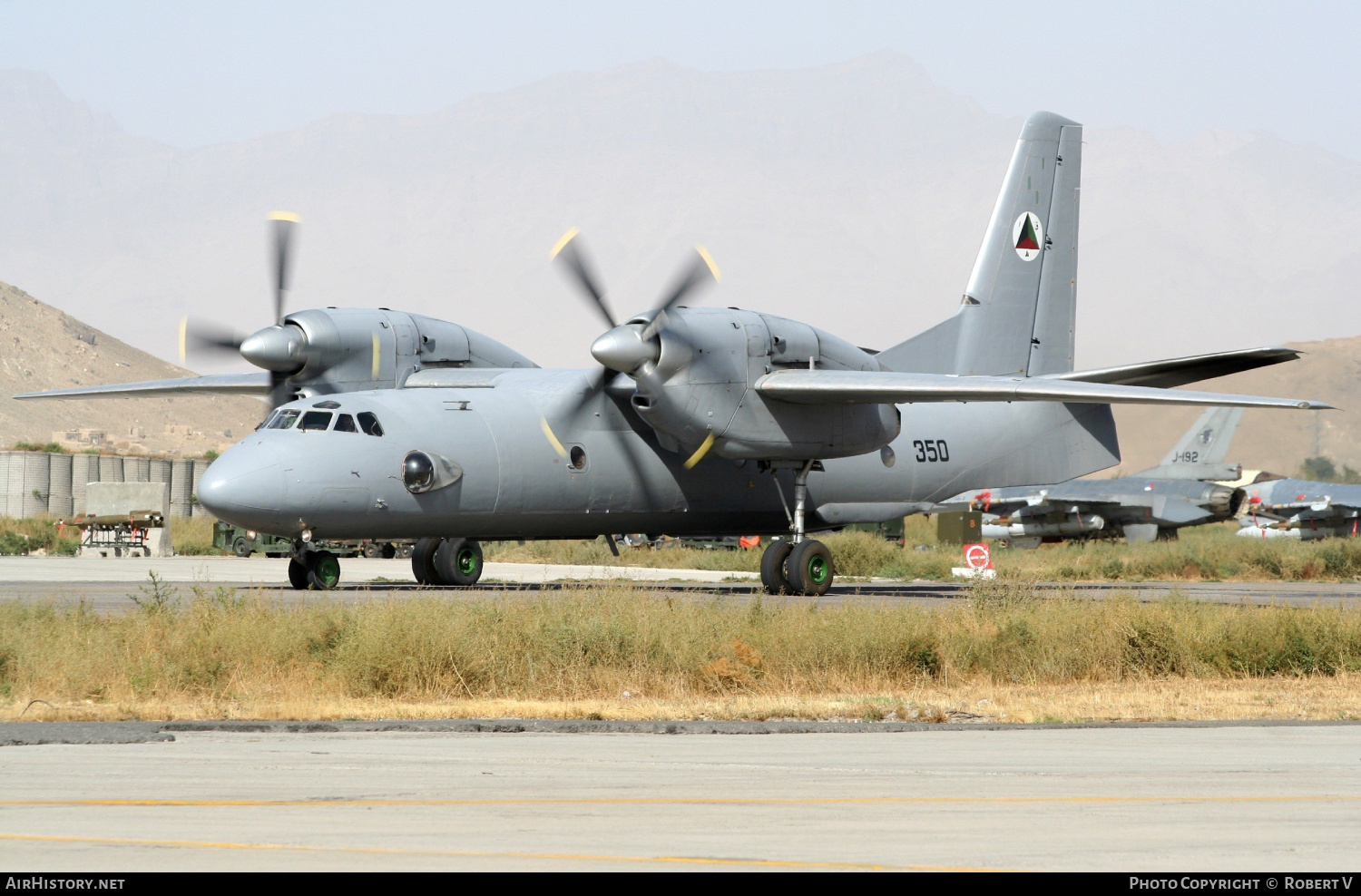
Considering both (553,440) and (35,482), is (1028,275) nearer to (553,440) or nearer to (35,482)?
(553,440)

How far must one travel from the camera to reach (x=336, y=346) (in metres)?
24.8

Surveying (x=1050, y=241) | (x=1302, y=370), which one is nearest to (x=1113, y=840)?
(x=1050, y=241)

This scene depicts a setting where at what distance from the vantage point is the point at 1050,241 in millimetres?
31562

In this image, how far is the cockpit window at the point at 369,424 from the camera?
22016 millimetres

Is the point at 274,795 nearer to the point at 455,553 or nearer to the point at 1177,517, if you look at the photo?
the point at 455,553

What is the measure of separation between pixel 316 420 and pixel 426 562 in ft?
15.9

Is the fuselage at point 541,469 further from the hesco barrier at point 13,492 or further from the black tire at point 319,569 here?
the hesco barrier at point 13,492

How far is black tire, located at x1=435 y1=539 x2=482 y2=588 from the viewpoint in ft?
84.4

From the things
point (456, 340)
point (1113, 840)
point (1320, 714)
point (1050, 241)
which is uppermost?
point (1050, 241)

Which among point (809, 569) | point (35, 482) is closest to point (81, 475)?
point (35, 482)

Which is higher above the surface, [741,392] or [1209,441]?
[741,392]

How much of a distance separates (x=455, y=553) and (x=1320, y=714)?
1684cm

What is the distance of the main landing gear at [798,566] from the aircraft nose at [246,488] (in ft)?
26.8
